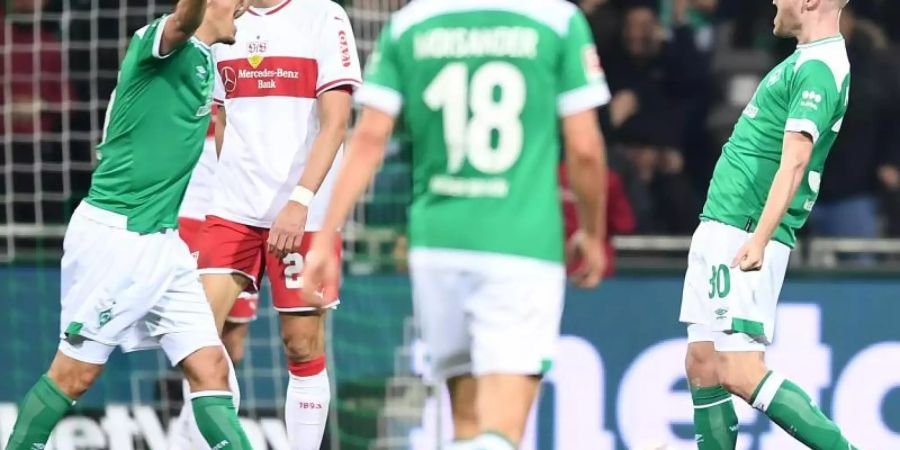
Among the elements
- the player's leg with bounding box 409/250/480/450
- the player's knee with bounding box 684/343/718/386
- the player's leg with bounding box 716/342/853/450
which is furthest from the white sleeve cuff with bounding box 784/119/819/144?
the player's leg with bounding box 409/250/480/450

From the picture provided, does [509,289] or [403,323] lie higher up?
[509,289]

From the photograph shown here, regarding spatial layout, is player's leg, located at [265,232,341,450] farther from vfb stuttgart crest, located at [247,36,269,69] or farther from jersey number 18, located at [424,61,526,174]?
jersey number 18, located at [424,61,526,174]

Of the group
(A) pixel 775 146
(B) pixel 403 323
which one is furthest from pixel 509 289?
(B) pixel 403 323

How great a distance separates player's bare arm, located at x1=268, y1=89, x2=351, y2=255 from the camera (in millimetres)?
7336

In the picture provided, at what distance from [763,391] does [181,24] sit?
2513 millimetres

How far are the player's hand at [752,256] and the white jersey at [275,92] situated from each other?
1819 millimetres

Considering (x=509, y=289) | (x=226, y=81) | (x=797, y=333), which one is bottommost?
(x=797, y=333)

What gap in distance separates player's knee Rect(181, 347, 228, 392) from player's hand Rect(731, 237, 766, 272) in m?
1.93

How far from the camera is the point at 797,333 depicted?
950 cm

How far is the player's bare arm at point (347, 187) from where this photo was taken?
5414 mm

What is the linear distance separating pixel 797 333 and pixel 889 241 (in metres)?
0.99

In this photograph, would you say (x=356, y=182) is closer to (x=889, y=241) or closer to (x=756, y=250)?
(x=756, y=250)

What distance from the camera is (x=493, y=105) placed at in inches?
213

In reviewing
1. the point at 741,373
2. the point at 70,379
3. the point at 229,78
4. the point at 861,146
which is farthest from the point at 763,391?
the point at 861,146
